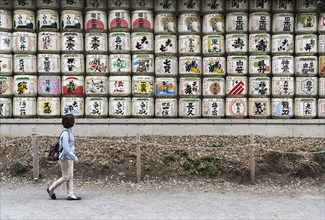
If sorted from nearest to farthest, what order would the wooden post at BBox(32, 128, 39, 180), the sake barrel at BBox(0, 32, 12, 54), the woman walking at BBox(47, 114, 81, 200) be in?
the woman walking at BBox(47, 114, 81, 200)
the wooden post at BBox(32, 128, 39, 180)
the sake barrel at BBox(0, 32, 12, 54)

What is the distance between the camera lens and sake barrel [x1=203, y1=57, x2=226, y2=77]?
11.0 m

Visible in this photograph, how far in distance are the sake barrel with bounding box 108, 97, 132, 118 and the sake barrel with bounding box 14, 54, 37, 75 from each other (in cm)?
221

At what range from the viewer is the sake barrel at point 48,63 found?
35.6ft

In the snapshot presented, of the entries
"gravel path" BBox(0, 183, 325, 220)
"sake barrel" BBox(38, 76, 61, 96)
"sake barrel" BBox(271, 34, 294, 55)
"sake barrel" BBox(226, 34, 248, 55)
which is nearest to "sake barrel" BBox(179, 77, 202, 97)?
"sake barrel" BBox(226, 34, 248, 55)

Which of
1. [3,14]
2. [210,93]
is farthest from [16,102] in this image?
[210,93]

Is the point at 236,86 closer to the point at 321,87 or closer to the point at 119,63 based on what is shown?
the point at 321,87

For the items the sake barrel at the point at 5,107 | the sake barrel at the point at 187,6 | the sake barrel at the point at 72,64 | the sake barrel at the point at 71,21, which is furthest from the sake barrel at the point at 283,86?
the sake barrel at the point at 5,107

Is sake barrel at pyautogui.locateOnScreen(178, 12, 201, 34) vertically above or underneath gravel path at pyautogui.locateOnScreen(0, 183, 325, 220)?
above

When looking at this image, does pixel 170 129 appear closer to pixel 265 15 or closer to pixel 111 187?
pixel 111 187

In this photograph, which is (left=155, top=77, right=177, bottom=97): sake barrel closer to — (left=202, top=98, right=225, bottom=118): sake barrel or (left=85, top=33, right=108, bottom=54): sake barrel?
(left=202, top=98, right=225, bottom=118): sake barrel

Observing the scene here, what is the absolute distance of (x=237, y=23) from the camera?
35.9ft

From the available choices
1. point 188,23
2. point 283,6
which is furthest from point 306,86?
point 188,23

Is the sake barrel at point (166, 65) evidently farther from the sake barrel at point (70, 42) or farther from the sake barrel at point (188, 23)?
the sake barrel at point (70, 42)

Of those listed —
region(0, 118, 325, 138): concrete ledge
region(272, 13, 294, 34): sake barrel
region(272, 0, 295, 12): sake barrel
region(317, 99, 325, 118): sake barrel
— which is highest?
region(272, 0, 295, 12): sake barrel
